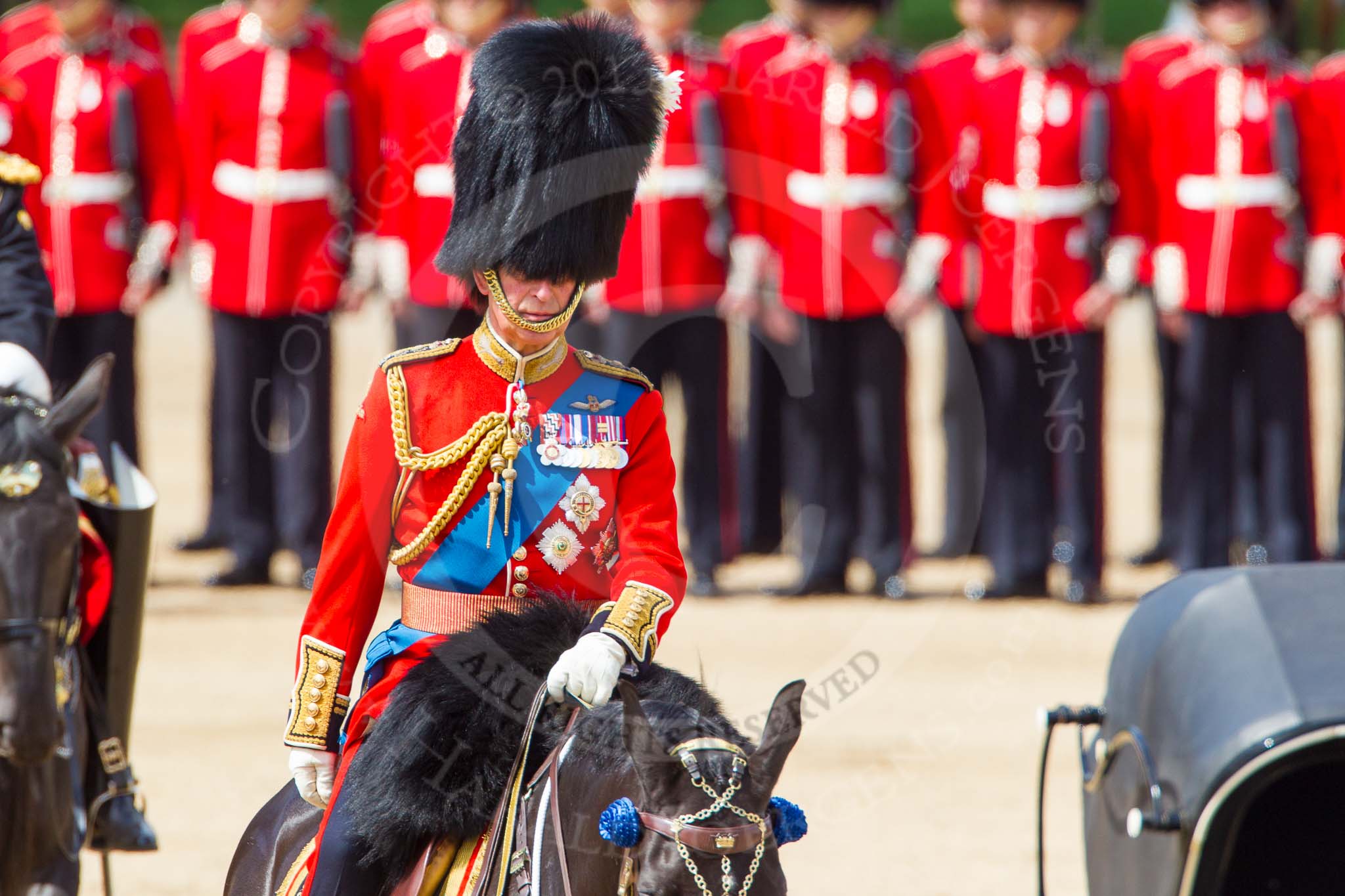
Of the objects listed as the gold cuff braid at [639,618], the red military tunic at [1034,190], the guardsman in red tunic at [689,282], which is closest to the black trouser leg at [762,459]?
the guardsman in red tunic at [689,282]

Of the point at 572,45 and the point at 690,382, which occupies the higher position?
the point at 572,45

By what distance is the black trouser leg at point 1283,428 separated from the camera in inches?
265

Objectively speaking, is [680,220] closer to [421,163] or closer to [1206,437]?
[421,163]

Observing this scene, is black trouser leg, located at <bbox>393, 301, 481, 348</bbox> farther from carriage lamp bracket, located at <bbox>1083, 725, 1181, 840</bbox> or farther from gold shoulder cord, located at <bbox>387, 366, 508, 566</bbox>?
gold shoulder cord, located at <bbox>387, 366, 508, 566</bbox>

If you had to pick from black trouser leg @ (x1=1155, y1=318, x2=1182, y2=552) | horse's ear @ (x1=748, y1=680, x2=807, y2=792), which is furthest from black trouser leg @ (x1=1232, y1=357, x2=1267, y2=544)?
horse's ear @ (x1=748, y1=680, x2=807, y2=792)

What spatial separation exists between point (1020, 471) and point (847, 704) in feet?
4.81

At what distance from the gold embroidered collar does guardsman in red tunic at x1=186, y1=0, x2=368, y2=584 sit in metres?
4.20

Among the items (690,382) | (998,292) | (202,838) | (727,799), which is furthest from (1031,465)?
(727,799)

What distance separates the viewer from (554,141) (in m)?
2.49

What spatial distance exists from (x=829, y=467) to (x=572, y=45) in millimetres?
4387

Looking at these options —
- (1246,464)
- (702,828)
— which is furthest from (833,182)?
(702,828)

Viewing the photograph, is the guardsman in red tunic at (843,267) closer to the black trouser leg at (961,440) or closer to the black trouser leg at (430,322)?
the black trouser leg at (961,440)

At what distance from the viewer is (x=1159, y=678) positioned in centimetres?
299

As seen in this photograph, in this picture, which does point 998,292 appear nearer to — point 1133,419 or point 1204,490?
point 1204,490
